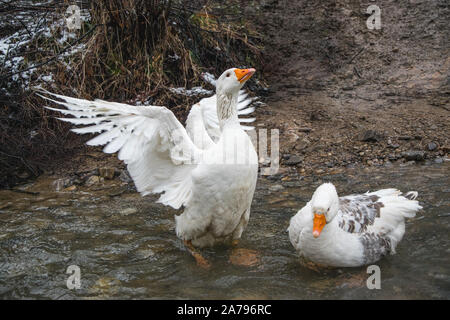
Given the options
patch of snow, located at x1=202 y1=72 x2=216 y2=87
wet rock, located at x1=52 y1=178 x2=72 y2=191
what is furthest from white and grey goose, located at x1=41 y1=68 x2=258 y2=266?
patch of snow, located at x1=202 y1=72 x2=216 y2=87

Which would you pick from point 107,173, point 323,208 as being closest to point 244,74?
point 323,208

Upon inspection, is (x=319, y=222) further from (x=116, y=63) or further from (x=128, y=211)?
(x=116, y=63)

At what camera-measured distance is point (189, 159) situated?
3.78m

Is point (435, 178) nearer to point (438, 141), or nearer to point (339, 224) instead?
point (438, 141)

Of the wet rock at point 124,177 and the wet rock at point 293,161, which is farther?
the wet rock at point 293,161

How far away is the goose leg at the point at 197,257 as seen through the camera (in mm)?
3639

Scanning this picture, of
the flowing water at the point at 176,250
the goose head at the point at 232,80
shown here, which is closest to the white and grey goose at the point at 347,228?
the flowing water at the point at 176,250

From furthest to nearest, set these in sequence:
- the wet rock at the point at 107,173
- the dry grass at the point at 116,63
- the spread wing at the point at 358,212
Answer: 1. the dry grass at the point at 116,63
2. the wet rock at the point at 107,173
3. the spread wing at the point at 358,212

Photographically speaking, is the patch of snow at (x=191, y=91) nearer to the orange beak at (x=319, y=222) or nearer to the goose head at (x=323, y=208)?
the goose head at (x=323, y=208)

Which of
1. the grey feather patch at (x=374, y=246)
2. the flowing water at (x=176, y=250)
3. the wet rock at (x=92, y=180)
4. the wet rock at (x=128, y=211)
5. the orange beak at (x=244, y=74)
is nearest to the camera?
the flowing water at (x=176, y=250)

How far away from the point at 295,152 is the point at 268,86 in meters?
2.03

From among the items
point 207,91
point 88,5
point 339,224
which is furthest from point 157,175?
point 88,5

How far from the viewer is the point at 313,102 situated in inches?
285

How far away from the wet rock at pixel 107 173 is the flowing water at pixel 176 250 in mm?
216
